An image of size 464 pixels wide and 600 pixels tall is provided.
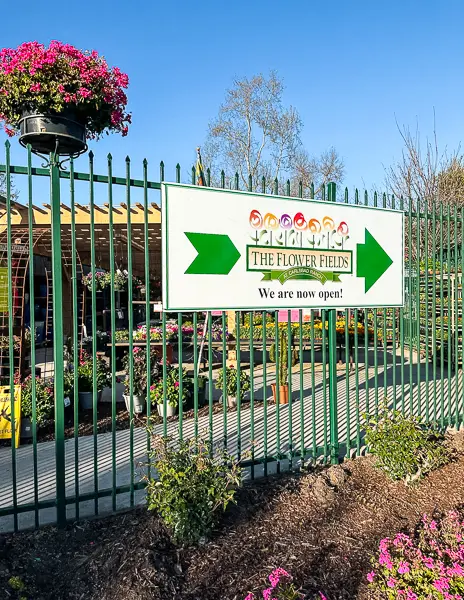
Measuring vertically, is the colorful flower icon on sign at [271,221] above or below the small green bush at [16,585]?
above

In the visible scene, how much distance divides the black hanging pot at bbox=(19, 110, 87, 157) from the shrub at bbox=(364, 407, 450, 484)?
337 cm

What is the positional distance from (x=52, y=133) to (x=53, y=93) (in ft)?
0.90

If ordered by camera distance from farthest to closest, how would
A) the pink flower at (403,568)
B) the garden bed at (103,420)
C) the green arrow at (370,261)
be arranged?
the garden bed at (103,420)
the green arrow at (370,261)
the pink flower at (403,568)

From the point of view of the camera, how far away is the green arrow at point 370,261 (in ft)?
15.5

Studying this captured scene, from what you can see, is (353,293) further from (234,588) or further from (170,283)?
(234,588)

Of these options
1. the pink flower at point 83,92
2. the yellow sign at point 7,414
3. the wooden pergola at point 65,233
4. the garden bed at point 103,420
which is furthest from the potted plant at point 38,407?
the pink flower at point 83,92

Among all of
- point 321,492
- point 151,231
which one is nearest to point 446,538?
point 321,492

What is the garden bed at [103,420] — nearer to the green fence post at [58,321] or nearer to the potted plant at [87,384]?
the potted plant at [87,384]

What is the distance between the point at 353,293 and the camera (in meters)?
4.68

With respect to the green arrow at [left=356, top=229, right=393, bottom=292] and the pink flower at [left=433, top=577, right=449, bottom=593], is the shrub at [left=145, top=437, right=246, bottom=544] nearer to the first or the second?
the pink flower at [left=433, top=577, right=449, bottom=593]

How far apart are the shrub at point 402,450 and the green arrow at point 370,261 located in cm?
133

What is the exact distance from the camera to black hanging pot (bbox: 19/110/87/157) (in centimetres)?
351

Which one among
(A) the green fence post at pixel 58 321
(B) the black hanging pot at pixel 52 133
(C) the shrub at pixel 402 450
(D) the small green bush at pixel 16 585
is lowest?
(D) the small green bush at pixel 16 585

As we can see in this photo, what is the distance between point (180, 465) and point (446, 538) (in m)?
1.83
